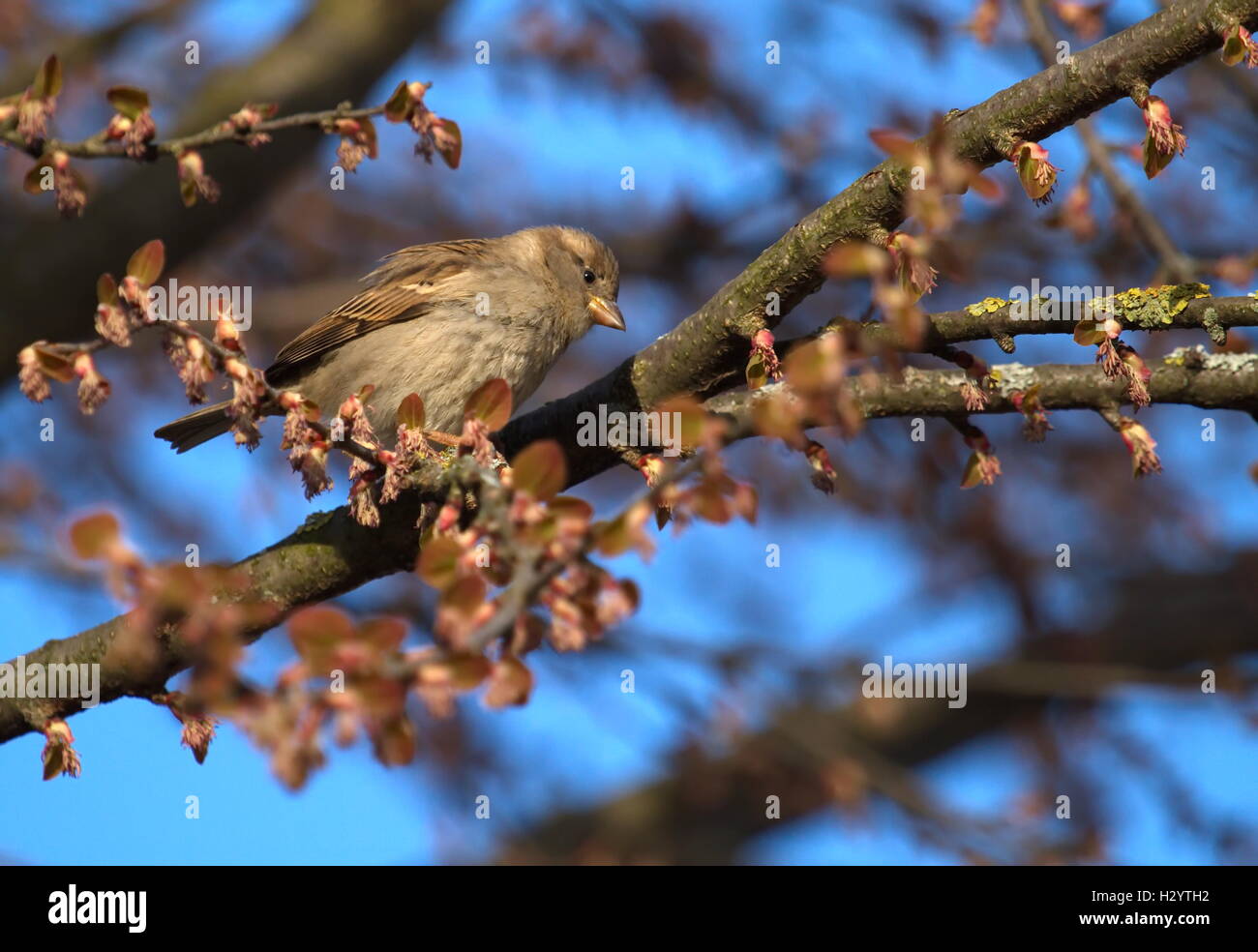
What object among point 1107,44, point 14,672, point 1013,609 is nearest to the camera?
point 1107,44

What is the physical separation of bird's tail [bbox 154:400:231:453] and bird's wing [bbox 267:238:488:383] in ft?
1.25

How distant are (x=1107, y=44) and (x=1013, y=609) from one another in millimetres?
7234

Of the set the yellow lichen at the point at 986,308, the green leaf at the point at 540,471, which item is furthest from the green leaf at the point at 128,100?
the yellow lichen at the point at 986,308

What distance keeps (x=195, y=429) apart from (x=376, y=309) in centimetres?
93

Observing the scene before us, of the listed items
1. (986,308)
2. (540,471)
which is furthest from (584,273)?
(540,471)

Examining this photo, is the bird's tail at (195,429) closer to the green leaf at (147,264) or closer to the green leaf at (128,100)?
the green leaf at (128,100)

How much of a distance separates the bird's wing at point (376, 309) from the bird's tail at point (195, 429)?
0.38 m

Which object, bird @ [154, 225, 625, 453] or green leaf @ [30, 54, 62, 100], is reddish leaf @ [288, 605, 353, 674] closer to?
green leaf @ [30, 54, 62, 100]

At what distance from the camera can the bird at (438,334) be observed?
16.7ft

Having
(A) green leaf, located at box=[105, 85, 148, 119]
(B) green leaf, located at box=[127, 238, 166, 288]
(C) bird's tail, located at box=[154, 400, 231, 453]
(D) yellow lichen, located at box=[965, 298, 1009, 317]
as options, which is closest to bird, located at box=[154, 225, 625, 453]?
(C) bird's tail, located at box=[154, 400, 231, 453]

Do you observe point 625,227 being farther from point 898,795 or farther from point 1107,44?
point 1107,44

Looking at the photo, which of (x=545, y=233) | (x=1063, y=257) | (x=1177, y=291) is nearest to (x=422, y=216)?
(x=545, y=233)

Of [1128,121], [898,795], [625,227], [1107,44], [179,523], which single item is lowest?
[898,795]

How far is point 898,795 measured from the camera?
5.99 meters
